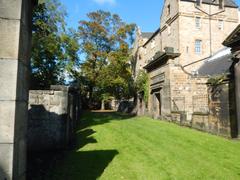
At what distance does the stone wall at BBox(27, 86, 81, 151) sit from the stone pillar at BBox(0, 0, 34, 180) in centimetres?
433

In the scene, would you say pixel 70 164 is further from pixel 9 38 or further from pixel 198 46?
pixel 198 46

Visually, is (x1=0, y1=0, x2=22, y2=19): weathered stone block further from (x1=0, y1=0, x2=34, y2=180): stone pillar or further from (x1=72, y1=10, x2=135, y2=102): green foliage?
(x1=72, y1=10, x2=135, y2=102): green foliage

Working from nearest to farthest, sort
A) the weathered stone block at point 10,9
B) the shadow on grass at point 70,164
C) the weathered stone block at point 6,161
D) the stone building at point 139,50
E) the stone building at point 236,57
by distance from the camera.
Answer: the weathered stone block at point 6,161
the weathered stone block at point 10,9
the shadow on grass at point 70,164
the stone building at point 236,57
the stone building at point 139,50

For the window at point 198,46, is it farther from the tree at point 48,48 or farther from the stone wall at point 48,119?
the stone wall at point 48,119

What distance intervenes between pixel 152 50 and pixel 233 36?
29614mm

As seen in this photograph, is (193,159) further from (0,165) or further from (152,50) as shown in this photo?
(152,50)

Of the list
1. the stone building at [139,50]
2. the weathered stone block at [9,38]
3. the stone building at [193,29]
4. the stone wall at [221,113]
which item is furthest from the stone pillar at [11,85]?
the stone building at [139,50]

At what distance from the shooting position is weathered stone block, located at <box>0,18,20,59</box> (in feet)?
9.06

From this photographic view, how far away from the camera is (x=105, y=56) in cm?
3381

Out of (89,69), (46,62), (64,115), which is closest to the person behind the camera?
(64,115)

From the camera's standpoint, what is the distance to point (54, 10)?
18.5 meters

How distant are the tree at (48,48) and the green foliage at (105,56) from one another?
40.8ft

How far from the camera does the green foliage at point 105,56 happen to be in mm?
32406

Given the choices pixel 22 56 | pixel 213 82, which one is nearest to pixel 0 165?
pixel 22 56
